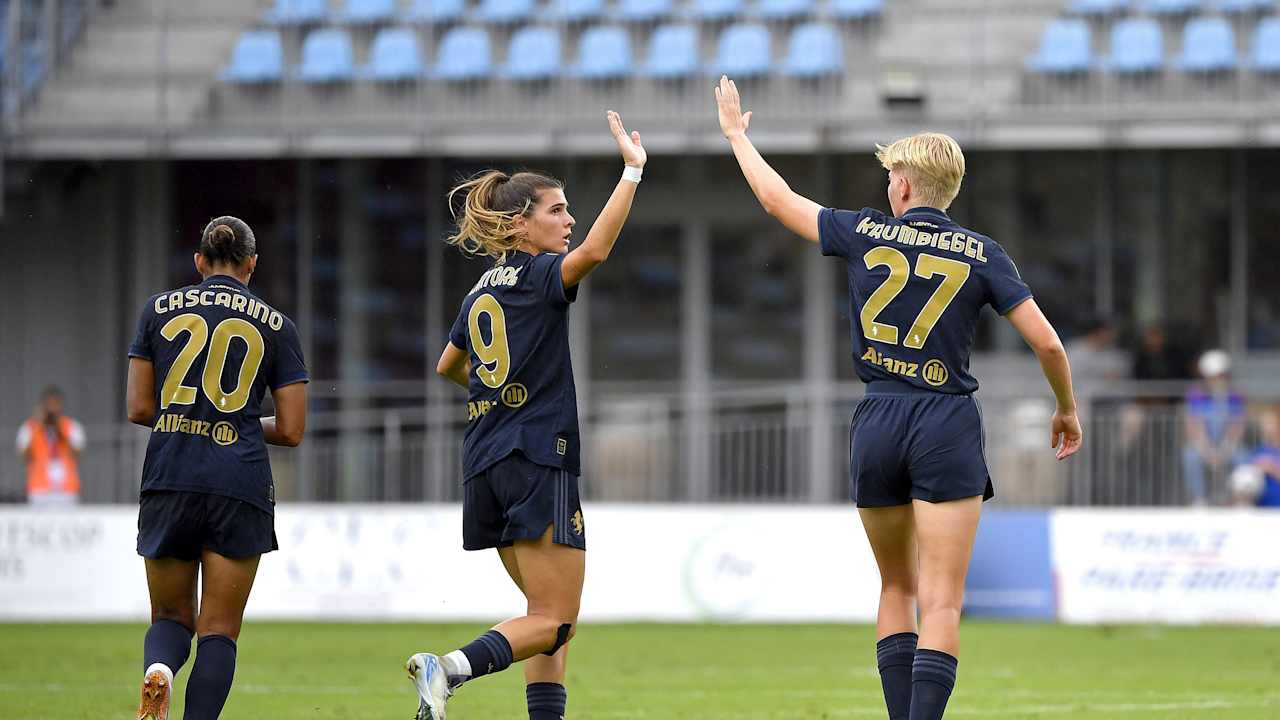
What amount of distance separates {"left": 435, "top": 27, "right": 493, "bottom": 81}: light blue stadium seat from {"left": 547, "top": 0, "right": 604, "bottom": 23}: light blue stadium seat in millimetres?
891

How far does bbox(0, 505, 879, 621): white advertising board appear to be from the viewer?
15.5 metres

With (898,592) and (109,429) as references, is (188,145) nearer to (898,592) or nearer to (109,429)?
(109,429)

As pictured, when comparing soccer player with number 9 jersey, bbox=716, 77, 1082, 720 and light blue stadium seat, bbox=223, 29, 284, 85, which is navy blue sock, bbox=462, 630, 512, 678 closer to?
soccer player with number 9 jersey, bbox=716, 77, 1082, 720

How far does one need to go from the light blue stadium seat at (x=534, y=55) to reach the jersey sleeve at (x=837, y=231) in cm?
1487

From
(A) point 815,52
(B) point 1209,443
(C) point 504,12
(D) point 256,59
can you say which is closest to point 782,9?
(A) point 815,52

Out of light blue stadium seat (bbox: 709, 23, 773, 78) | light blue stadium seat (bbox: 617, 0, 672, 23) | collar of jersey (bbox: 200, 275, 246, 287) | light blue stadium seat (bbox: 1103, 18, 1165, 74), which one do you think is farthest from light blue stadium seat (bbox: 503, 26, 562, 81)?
collar of jersey (bbox: 200, 275, 246, 287)

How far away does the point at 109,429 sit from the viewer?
791 inches

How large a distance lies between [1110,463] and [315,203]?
32.8ft

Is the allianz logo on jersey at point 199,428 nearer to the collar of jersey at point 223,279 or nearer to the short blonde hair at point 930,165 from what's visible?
the collar of jersey at point 223,279

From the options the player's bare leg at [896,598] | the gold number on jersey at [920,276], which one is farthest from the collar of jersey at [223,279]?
the player's bare leg at [896,598]

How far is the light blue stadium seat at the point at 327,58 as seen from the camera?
20.9 meters

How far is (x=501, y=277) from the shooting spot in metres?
6.16

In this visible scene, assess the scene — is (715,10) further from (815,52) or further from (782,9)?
(815,52)

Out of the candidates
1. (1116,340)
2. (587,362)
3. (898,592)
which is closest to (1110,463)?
(1116,340)
